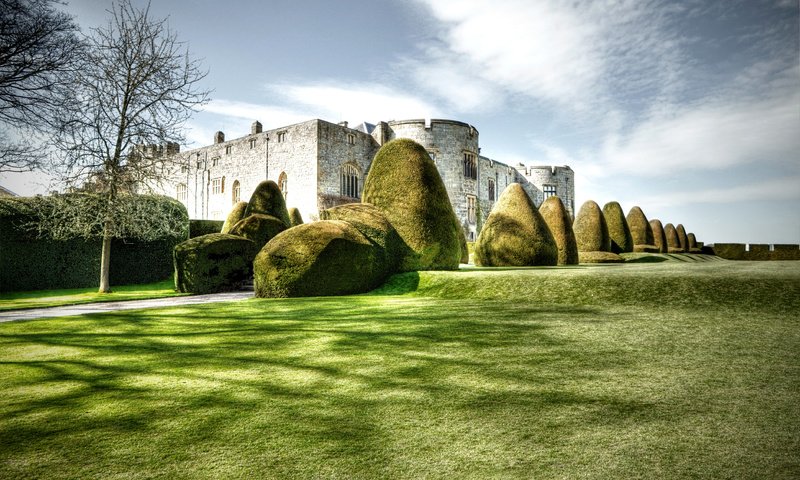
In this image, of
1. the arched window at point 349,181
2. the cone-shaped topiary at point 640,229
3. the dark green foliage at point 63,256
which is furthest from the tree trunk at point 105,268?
the cone-shaped topiary at point 640,229

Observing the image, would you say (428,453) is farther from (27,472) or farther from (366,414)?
(27,472)

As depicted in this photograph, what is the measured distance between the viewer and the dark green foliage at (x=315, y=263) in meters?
9.49

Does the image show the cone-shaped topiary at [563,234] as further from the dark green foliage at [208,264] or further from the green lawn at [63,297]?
the green lawn at [63,297]

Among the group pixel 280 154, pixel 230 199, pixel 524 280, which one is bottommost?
pixel 524 280

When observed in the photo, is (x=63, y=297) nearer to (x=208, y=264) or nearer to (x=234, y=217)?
(x=208, y=264)

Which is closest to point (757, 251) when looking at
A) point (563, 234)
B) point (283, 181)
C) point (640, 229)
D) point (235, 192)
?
point (640, 229)

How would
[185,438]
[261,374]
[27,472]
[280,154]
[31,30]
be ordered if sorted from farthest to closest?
1. [280,154]
2. [31,30]
3. [261,374]
4. [185,438]
5. [27,472]

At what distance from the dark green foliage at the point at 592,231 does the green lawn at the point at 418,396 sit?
39.7ft

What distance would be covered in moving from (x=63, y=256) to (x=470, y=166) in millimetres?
30763

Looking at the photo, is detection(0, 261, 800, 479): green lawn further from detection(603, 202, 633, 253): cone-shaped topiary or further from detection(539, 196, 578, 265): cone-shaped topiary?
detection(603, 202, 633, 253): cone-shaped topiary

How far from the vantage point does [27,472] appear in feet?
6.88

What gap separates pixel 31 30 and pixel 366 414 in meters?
15.1

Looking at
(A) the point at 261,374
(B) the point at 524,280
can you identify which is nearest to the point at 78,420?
(A) the point at 261,374

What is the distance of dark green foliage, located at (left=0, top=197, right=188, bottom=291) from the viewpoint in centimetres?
1317
